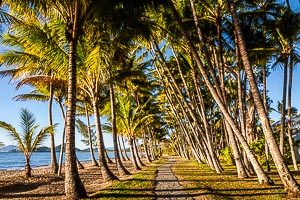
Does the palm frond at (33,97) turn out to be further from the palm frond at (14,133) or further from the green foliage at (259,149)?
the green foliage at (259,149)

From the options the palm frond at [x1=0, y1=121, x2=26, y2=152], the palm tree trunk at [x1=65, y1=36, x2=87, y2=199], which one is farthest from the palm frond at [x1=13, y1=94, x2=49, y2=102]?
the palm tree trunk at [x1=65, y1=36, x2=87, y2=199]

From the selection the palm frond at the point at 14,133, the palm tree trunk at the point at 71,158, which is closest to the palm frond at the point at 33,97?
the palm frond at the point at 14,133

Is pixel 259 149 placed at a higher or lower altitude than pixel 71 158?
lower

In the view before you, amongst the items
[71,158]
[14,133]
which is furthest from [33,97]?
[71,158]

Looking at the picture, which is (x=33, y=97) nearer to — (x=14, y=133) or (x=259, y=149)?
(x=14, y=133)

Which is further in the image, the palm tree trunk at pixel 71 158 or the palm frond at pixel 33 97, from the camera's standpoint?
the palm frond at pixel 33 97

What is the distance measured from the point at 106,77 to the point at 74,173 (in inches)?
263

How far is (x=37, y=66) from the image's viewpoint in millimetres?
14125

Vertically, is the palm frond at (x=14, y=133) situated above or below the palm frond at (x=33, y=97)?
below

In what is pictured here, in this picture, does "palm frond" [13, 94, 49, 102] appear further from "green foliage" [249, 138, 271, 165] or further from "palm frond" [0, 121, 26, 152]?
"green foliage" [249, 138, 271, 165]

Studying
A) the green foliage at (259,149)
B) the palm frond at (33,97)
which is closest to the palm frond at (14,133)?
the palm frond at (33,97)

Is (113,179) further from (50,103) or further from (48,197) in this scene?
(50,103)

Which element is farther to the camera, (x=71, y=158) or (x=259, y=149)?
(x=259, y=149)

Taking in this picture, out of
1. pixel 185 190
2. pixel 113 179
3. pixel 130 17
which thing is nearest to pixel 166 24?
pixel 130 17
